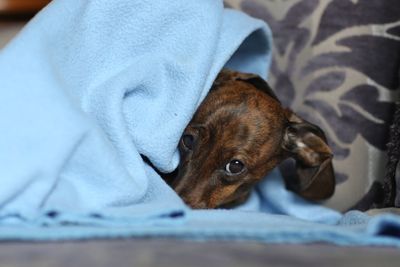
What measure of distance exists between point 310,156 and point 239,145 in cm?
30

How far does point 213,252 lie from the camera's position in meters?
0.92

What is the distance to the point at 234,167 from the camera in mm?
1659

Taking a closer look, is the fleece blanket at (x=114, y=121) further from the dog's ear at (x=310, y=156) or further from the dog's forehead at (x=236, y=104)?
the dog's ear at (x=310, y=156)

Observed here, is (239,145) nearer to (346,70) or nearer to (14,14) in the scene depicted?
(346,70)

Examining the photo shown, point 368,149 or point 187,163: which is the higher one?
point 187,163

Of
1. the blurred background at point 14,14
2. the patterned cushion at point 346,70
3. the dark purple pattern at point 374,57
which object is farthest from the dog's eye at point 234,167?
the blurred background at point 14,14

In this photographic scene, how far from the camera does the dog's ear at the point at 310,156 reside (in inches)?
69.7

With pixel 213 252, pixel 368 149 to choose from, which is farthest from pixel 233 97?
pixel 213 252

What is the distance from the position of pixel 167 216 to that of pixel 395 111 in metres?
0.96

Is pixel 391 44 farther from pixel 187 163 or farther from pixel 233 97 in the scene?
pixel 187 163

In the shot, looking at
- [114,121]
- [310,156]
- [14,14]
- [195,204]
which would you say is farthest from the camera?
[14,14]

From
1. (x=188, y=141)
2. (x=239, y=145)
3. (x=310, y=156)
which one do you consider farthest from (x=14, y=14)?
(x=310, y=156)

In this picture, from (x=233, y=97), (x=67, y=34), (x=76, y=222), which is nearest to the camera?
(x=76, y=222)

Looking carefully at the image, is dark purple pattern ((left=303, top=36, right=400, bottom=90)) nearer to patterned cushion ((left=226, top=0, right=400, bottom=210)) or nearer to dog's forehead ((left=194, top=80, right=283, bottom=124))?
patterned cushion ((left=226, top=0, right=400, bottom=210))
